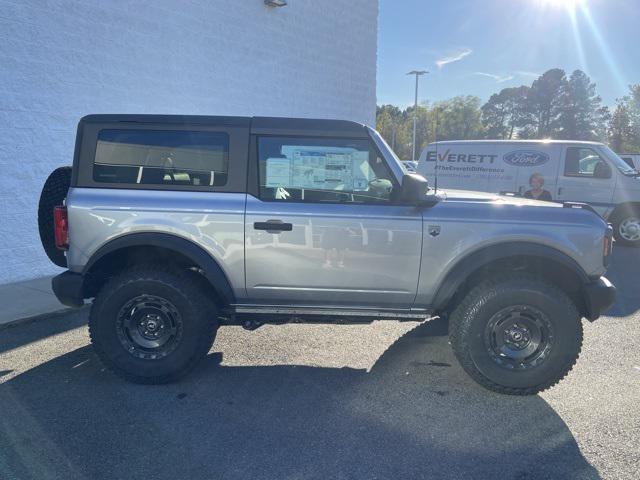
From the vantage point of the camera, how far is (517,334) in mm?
3291

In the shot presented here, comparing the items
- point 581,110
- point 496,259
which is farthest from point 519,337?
point 581,110

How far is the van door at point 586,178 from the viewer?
8.79m

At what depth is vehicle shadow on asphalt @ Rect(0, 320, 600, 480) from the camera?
2.46 m

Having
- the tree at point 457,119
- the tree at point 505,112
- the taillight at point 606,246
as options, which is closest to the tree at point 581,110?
the tree at point 505,112

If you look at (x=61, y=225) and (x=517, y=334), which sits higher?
(x=61, y=225)

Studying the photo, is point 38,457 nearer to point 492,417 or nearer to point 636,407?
point 492,417

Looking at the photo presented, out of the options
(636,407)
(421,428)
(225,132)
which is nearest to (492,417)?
(421,428)

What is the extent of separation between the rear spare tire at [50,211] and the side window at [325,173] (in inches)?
70.7

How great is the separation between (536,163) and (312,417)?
849cm

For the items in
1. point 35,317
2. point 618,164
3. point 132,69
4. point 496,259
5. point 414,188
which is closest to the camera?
point 414,188

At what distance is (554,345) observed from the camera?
3.20 meters

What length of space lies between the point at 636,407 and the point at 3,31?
7.70 meters

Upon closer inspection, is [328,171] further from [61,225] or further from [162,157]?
[61,225]

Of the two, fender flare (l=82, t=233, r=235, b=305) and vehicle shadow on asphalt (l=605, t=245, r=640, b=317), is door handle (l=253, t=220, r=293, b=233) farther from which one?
vehicle shadow on asphalt (l=605, t=245, r=640, b=317)
